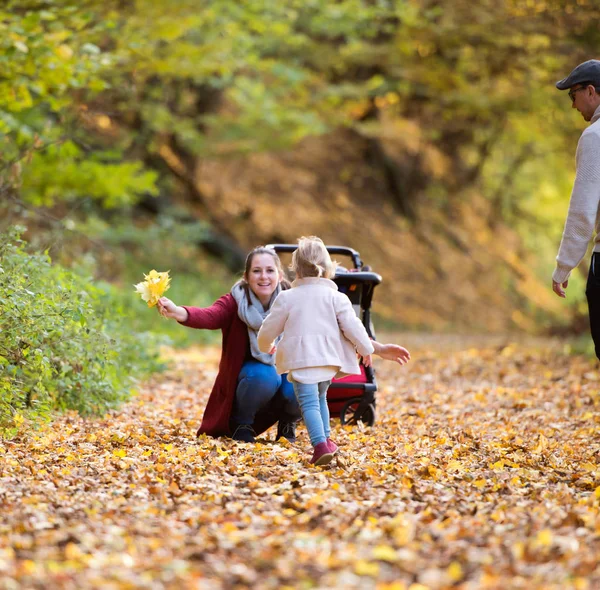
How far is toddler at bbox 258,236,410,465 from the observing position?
5391mm

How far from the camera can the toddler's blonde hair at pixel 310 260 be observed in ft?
17.9

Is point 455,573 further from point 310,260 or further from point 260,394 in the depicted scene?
point 260,394

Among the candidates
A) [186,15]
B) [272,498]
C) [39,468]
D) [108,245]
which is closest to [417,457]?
[272,498]

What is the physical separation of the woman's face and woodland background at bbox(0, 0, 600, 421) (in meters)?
1.26

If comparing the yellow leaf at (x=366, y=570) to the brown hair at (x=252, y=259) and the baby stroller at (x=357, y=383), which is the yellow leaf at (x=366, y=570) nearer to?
the brown hair at (x=252, y=259)

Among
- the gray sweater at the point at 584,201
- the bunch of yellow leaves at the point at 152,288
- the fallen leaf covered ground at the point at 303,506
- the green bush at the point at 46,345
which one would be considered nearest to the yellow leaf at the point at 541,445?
the fallen leaf covered ground at the point at 303,506

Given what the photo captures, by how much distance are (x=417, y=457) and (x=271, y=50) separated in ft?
54.1

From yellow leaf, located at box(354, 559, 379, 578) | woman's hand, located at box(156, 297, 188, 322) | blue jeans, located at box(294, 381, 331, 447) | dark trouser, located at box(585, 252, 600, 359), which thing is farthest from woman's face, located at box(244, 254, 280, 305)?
yellow leaf, located at box(354, 559, 379, 578)

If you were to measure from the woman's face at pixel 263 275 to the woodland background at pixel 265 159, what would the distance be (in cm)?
126

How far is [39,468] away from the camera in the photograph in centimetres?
514

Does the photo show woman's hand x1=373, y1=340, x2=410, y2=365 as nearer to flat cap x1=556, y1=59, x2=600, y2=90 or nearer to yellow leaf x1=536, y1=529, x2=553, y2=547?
flat cap x1=556, y1=59, x2=600, y2=90

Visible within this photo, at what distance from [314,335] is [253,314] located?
0.80m

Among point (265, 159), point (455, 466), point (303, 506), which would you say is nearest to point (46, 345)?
point (303, 506)

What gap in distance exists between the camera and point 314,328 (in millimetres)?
5414
